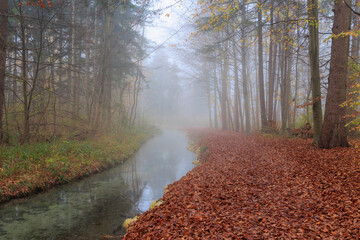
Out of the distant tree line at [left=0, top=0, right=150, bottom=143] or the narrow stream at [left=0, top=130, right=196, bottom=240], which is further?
the distant tree line at [left=0, top=0, right=150, bottom=143]

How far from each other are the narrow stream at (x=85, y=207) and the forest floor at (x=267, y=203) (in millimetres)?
1181

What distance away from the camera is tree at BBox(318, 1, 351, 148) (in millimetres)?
7406

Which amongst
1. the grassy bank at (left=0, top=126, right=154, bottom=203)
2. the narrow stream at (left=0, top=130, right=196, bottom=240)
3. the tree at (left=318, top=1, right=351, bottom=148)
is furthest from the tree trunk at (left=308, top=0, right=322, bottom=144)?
the grassy bank at (left=0, top=126, right=154, bottom=203)

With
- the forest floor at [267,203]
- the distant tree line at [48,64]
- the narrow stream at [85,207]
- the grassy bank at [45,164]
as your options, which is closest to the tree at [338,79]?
the forest floor at [267,203]

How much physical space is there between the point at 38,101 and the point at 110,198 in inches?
230

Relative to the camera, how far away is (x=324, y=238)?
3.06m

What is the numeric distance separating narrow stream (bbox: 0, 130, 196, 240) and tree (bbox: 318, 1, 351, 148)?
5.67m

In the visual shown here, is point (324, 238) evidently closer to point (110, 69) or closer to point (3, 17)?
point (3, 17)

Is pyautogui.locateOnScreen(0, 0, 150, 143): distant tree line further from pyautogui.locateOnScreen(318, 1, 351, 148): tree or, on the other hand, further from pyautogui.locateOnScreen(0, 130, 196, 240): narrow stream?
pyautogui.locateOnScreen(318, 1, 351, 148): tree

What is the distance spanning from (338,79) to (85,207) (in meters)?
8.39

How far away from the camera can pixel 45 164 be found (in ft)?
25.7

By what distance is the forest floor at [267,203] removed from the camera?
3.48 metres

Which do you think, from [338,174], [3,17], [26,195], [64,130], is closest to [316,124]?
[338,174]

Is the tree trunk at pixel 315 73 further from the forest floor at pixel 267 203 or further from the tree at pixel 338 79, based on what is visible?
the forest floor at pixel 267 203
